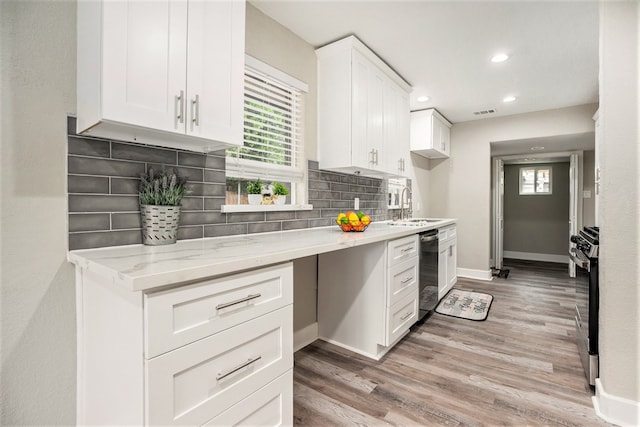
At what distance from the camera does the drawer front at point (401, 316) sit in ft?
7.41

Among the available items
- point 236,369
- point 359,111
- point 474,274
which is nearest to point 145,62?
point 236,369

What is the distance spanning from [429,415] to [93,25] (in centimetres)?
234

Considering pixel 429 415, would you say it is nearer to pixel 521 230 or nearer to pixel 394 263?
pixel 394 263

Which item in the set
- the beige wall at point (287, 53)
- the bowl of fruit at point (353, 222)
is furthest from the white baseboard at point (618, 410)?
the beige wall at point (287, 53)

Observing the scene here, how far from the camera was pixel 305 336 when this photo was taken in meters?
2.49

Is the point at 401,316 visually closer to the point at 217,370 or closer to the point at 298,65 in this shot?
the point at 217,370

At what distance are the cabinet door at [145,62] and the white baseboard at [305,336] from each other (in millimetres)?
1744

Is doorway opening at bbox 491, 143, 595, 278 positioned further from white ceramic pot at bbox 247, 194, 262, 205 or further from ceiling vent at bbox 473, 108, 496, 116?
white ceramic pot at bbox 247, 194, 262, 205

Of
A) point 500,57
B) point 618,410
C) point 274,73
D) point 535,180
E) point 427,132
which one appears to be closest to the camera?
point 618,410

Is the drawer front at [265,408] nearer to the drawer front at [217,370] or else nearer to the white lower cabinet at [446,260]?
the drawer front at [217,370]

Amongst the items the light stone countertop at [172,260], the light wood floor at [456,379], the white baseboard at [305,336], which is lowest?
the light wood floor at [456,379]

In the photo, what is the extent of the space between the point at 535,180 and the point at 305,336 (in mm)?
6660

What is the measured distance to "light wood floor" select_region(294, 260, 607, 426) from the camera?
1688 millimetres

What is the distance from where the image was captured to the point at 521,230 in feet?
22.7
